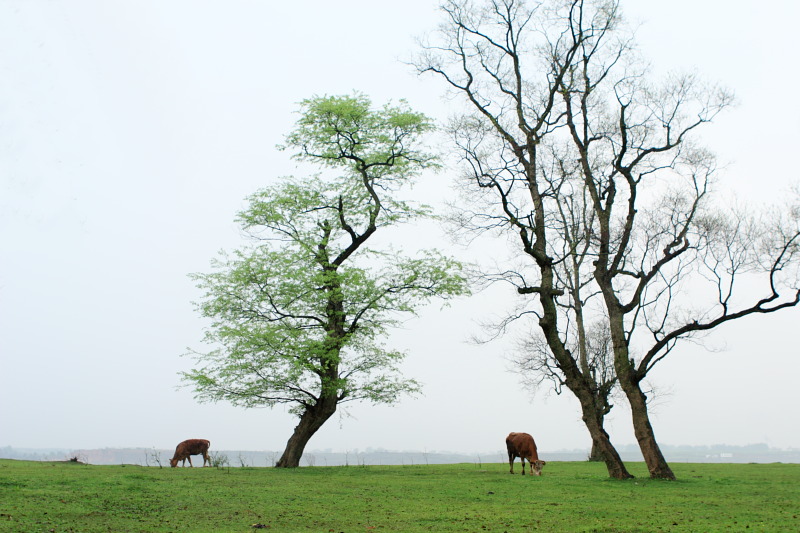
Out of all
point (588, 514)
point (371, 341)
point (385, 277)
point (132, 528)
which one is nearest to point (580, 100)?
point (385, 277)

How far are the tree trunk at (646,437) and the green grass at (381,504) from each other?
1.65m

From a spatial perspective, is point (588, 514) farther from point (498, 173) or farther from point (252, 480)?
point (498, 173)

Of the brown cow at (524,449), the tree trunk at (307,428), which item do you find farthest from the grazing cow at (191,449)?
the brown cow at (524,449)

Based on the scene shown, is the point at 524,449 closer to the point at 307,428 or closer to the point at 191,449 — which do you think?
the point at 307,428

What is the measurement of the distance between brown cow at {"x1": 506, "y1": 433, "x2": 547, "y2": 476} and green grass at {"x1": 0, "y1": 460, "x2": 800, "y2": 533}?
455cm

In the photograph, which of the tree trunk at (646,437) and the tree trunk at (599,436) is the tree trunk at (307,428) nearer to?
the tree trunk at (599,436)

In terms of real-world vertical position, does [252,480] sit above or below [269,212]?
below

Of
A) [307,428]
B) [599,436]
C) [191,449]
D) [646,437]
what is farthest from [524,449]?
[191,449]

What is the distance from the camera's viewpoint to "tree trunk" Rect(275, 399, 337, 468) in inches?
1184

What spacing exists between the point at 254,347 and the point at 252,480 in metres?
8.34

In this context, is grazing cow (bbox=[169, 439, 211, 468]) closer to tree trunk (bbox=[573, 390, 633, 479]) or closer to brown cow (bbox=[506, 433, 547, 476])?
brown cow (bbox=[506, 433, 547, 476])

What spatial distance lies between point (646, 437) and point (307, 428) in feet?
48.9

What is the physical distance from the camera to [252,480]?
68.6 feet

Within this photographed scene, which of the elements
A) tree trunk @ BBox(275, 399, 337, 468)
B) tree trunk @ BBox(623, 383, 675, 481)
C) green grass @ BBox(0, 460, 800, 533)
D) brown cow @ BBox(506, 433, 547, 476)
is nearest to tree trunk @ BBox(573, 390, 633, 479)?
tree trunk @ BBox(623, 383, 675, 481)
